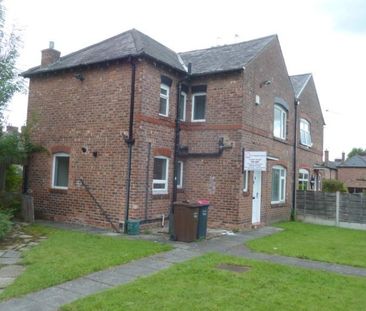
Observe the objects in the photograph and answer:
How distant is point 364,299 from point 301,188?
1515 centimetres

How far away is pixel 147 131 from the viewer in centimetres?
1279

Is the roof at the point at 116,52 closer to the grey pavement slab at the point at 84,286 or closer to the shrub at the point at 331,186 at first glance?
the grey pavement slab at the point at 84,286

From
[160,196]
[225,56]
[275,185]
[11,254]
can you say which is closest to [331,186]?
[275,185]

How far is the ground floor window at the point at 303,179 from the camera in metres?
20.8

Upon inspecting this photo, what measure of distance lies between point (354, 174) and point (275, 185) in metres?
31.1

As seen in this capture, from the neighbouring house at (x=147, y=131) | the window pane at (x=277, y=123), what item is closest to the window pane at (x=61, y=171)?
the neighbouring house at (x=147, y=131)

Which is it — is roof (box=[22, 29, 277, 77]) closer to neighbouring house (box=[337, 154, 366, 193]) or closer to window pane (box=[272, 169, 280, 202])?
window pane (box=[272, 169, 280, 202])

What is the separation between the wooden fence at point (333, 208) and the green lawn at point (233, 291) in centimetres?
1065

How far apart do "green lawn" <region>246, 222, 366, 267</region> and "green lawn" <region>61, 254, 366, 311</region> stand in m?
1.78

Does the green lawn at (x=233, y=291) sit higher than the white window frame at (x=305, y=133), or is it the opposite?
the white window frame at (x=305, y=133)

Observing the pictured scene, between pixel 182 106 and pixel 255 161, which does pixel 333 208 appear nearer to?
pixel 255 161

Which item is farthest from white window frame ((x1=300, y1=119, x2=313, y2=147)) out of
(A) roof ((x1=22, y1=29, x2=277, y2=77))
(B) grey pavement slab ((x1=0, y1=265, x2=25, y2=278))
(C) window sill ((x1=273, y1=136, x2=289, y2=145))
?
(B) grey pavement slab ((x1=0, y1=265, x2=25, y2=278))

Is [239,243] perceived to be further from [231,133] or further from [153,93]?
[153,93]

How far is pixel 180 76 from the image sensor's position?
1456cm
